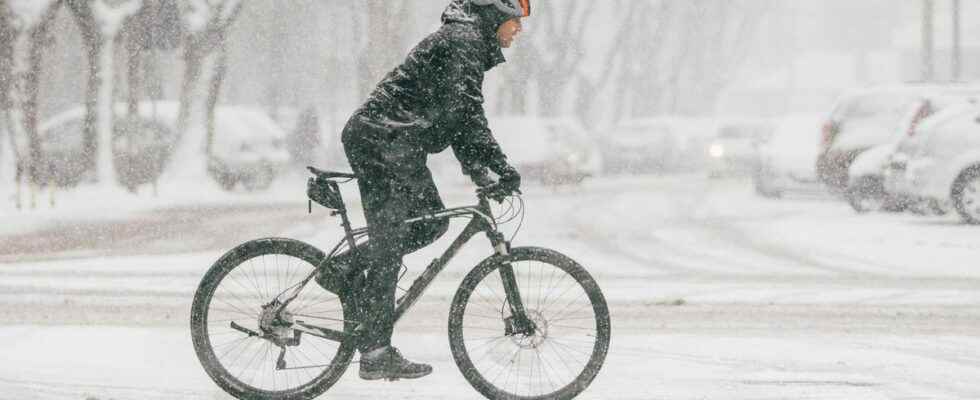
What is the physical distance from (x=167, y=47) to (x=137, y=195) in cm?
263

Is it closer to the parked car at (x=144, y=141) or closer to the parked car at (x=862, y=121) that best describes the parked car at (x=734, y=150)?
the parked car at (x=862, y=121)

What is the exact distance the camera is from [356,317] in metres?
6.02

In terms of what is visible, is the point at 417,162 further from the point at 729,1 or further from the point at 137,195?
the point at 729,1

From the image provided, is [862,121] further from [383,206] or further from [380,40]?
[380,40]

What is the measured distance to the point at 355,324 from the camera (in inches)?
237

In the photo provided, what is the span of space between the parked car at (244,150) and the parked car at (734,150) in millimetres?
13049

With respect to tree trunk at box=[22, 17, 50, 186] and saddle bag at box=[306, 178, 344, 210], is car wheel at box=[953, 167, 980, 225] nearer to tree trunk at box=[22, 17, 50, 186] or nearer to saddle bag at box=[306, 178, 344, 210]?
saddle bag at box=[306, 178, 344, 210]

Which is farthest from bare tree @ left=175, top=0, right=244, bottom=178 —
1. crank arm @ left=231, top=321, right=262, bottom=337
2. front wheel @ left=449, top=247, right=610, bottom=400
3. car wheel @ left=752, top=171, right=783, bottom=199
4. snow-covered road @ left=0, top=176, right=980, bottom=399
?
front wheel @ left=449, top=247, right=610, bottom=400

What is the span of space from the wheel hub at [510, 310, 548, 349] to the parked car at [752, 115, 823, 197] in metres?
17.3

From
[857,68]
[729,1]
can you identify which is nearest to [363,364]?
[729,1]

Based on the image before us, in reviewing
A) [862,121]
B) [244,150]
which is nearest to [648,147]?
[244,150]

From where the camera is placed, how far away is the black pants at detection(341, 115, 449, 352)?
231 inches

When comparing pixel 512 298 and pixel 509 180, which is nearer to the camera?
pixel 509 180

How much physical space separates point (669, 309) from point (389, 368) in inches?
157
